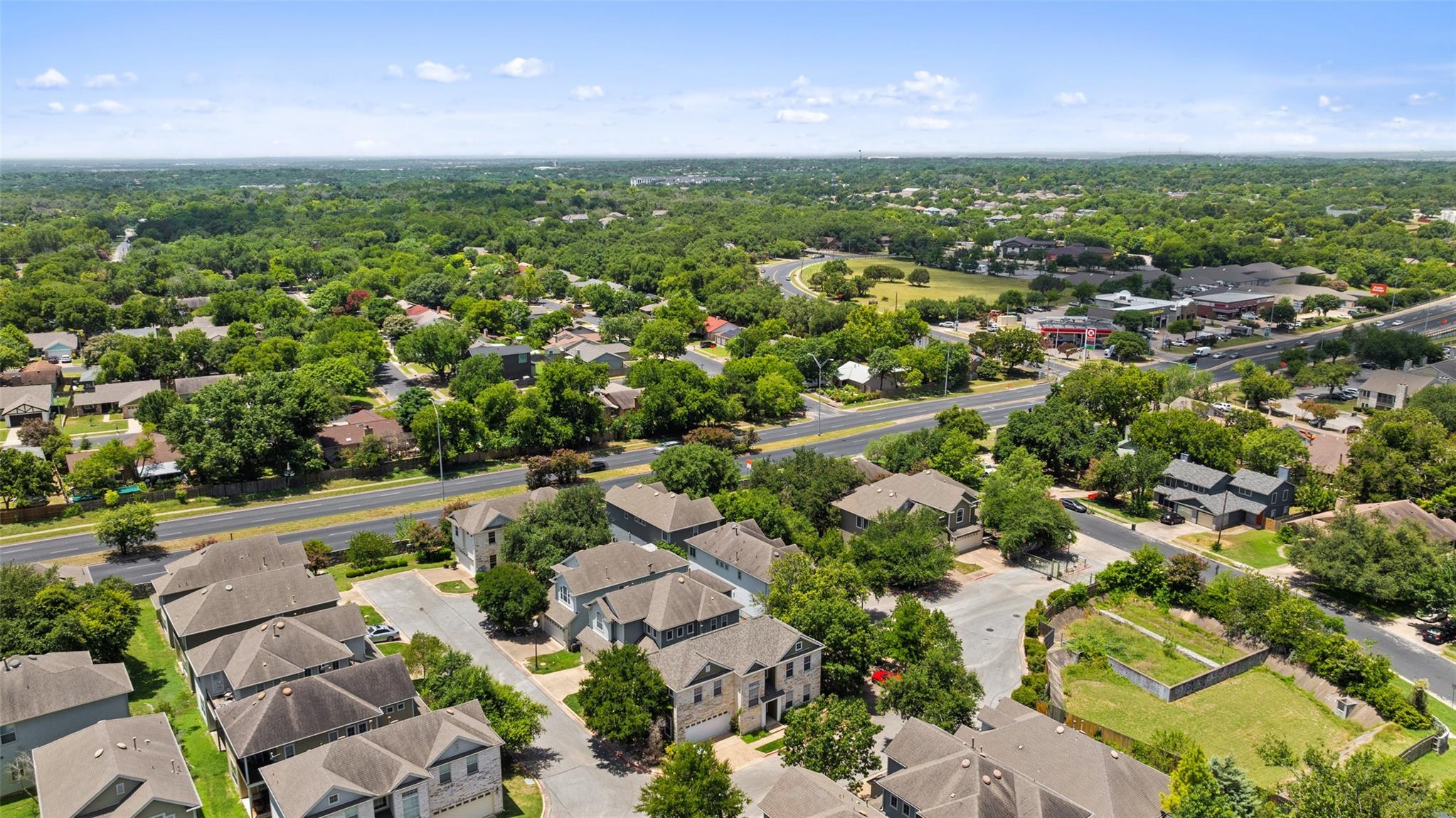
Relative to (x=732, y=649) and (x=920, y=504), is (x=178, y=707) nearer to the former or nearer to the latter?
(x=732, y=649)

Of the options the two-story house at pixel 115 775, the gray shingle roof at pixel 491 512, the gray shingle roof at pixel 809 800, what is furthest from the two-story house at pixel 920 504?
the two-story house at pixel 115 775

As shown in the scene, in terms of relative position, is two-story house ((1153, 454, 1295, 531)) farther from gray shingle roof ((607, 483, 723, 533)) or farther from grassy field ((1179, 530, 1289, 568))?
gray shingle roof ((607, 483, 723, 533))

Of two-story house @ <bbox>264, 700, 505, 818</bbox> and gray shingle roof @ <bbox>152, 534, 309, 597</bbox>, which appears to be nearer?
two-story house @ <bbox>264, 700, 505, 818</bbox>

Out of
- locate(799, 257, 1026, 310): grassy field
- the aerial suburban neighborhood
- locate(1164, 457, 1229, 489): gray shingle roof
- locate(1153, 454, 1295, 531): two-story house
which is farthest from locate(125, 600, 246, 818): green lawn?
locate(799, 257, 1026, 310): grassy field

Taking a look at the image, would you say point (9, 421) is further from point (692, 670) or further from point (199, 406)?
point (692, 670)

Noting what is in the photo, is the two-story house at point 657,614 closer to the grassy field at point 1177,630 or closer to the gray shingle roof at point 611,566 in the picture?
the gray shingle roof at point 611,566

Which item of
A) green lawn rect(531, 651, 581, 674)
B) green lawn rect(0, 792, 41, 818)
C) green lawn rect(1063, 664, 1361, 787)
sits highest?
green lawn rect(0, 792, 41, 818)

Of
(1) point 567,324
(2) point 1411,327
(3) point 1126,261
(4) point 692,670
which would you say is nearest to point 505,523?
(4) point 692,670
